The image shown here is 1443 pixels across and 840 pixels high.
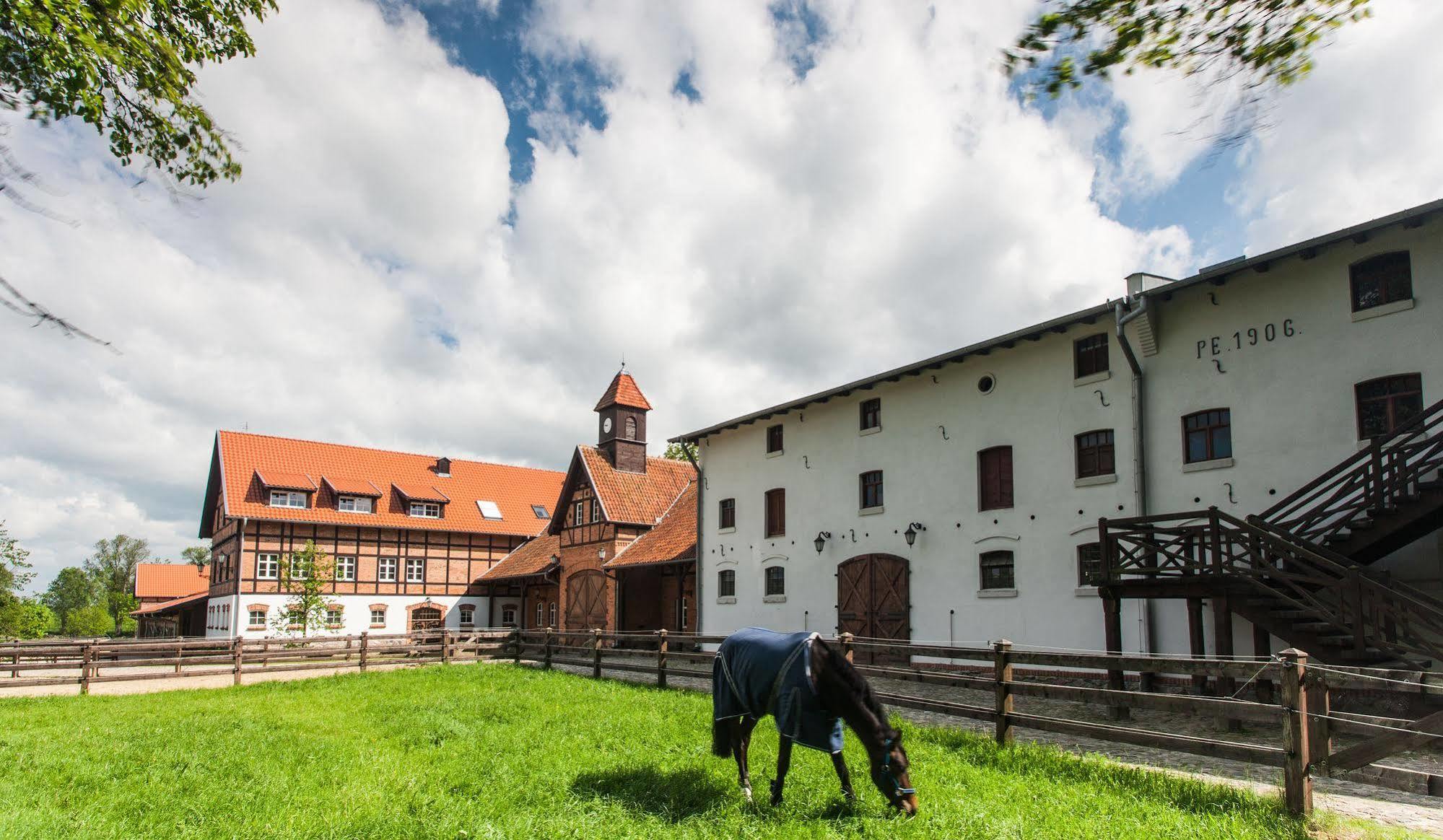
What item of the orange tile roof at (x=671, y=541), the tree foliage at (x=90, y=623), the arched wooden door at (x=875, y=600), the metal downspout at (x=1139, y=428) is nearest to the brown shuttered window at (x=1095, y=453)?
the metal downspout at (x=1139, y=428)

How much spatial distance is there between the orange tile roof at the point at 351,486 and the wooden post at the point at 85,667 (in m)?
20.2

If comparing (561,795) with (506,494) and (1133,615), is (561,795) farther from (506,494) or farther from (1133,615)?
(506,494)

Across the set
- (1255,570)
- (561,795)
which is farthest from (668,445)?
(561,795)

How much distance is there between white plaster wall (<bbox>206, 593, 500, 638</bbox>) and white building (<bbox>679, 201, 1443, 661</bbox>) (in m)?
18.9

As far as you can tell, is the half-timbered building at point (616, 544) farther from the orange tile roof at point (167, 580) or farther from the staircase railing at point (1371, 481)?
the orange tile roof at point (167, 580)

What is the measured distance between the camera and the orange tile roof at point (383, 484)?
35.7m

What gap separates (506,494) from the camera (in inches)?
1734

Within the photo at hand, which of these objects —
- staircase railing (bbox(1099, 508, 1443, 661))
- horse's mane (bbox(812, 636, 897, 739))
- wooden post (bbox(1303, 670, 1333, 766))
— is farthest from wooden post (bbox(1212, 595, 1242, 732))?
horse's mane (bbox(812, 636, 897, 739))

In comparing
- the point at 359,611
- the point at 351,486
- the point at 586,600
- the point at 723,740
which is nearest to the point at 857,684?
the point at 723,740

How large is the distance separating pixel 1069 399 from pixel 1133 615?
4.00 m

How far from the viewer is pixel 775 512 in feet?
76.2

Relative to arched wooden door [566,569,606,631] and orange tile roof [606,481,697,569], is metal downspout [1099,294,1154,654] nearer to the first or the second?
orange tile roof [606,481,697,569]

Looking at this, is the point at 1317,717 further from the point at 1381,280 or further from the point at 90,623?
the point at 90,623

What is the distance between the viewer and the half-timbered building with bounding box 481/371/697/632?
28438mm
